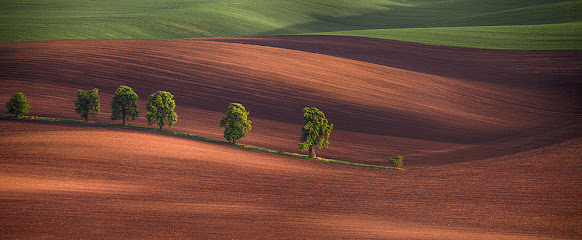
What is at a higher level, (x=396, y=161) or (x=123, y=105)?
(x=123, y=105)

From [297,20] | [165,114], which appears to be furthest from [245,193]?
[297,20]

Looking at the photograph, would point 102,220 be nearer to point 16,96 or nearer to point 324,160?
point 324,160

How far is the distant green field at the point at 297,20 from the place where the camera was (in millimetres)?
60250

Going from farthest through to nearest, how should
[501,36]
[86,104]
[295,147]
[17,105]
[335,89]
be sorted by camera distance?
[501,36] < [335,89] < [295,147] < [86,104] < [17,105]

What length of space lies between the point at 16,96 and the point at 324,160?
62.5 ft

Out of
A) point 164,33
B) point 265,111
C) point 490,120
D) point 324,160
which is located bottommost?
point 324,160

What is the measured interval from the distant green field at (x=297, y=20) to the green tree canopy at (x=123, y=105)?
26.1 m

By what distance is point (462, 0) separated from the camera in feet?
337

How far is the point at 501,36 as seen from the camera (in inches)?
2514

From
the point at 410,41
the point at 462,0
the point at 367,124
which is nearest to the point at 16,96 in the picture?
the point at 367,124

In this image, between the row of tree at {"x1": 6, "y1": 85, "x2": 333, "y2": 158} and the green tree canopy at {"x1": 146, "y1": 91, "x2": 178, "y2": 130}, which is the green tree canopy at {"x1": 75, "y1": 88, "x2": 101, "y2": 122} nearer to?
the row of tree at {"x1": 6, "y1": 85, "x2": 333, "y2": 158}

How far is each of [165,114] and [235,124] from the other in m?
4.48

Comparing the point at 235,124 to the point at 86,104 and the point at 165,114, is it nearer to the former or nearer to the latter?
the point at 165,114

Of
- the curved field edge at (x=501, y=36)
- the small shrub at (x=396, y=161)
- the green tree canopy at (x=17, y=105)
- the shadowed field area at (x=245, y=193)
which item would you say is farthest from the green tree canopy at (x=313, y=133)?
the curved field edge at (x=501, y=36)
